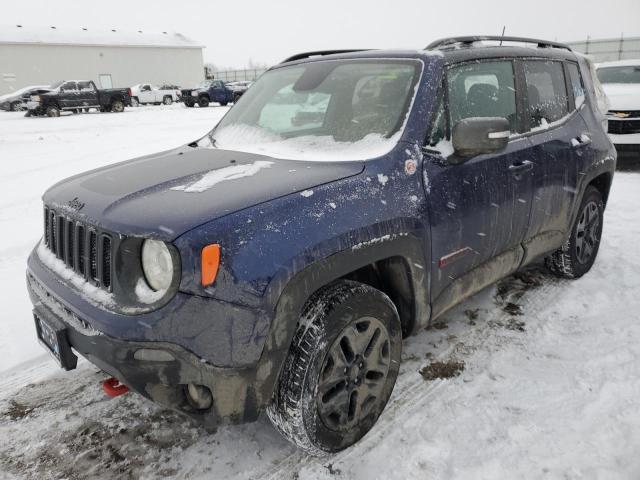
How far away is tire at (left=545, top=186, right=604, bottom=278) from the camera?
410 centimetres

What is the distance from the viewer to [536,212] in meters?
3.32

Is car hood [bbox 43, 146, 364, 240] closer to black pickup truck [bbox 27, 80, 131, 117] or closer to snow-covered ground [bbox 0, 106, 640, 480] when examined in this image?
snow-covered ground [bbox 0, 106, 640, 480]

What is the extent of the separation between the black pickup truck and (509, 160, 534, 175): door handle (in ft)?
78.2

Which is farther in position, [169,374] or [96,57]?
[96,57]

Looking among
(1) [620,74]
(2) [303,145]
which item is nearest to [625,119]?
(1) [620,74]

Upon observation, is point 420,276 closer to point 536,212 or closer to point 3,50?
point 536,212

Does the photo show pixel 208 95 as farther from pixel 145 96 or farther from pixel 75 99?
pixel 75 99

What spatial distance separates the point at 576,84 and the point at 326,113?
2.27m

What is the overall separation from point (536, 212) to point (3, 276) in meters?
4.37

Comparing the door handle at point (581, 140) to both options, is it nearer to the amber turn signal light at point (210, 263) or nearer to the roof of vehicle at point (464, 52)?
the roof of vehicle at point (464, 52)

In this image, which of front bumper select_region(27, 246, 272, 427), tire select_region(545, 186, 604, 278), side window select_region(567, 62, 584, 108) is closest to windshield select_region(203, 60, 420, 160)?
front bumper select_region(27, 246, 272, 427)

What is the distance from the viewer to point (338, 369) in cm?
223

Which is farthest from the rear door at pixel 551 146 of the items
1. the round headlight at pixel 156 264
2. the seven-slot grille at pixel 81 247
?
the seven-slot grille at pixel 81 247

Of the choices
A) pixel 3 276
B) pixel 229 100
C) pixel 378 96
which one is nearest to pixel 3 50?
pixel 229 100
